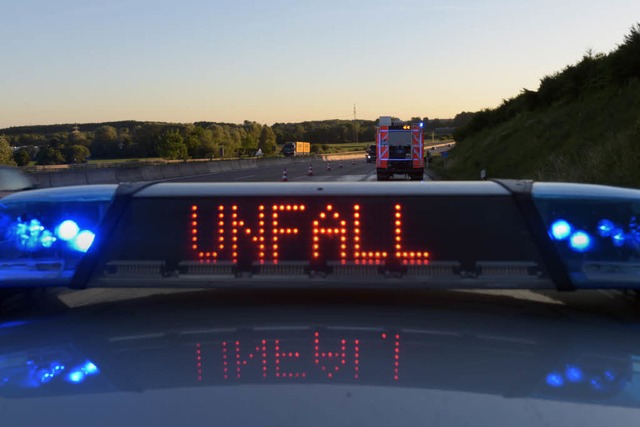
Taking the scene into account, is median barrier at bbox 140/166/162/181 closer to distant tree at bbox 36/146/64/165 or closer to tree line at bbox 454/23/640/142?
tree line at bbox 454/23/640/142

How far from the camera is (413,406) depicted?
2314 millimetres

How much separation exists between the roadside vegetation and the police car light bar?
13463 millimetres

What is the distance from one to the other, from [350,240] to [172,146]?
6540 inches

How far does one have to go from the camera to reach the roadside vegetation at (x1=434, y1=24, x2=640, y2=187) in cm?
1950

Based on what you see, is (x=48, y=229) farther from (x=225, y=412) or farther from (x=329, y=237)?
(x=225, y=412)

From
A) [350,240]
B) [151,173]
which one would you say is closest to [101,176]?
[151,173]

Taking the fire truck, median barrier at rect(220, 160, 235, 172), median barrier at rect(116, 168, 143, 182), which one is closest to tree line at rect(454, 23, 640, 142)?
the fire truck

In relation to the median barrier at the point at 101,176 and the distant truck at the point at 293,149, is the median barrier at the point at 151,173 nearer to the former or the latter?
the median barrier at the point at 101,176

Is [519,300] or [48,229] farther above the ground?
[48,229]

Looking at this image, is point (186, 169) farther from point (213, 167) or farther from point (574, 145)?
point (574, 145)

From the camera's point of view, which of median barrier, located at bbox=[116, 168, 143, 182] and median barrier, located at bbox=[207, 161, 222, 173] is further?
median barrier, located at bbox=[207, 161, 222, 173]

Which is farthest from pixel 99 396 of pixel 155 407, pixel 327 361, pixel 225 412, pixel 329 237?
pixel 329 237

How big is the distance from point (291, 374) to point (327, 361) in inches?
9.1

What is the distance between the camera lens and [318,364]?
9.19ft
